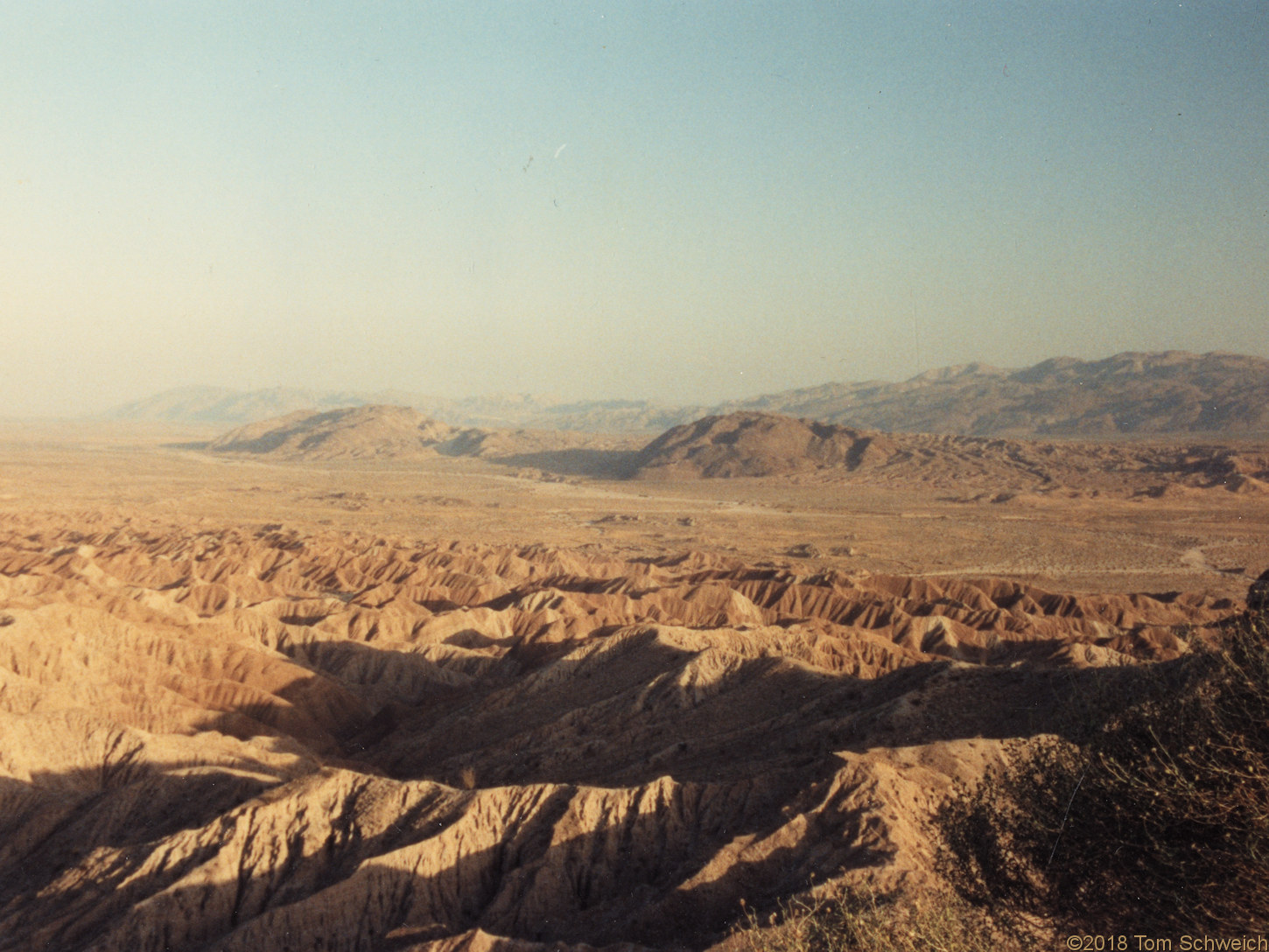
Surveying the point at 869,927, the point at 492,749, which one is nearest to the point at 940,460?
the point at 492,749

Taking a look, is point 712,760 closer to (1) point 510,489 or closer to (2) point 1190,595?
(2) point 1190,595

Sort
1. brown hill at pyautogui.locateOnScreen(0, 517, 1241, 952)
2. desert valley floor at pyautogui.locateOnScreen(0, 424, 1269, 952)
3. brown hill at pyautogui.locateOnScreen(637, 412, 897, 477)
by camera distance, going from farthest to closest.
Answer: brown hill at pyautogui.locateOnScreen(637, 412, 897, 477) < desert valley floor at pyautogui.locateOnScreen(0, 424, 1269, 952) < brown hill at pyautogui.locateOnScreen(0, 517, 1241, 952)

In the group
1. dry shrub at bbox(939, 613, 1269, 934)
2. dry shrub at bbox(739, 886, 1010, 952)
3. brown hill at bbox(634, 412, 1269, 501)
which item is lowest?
brown hill at bbox(634, 412, 1269, 501)

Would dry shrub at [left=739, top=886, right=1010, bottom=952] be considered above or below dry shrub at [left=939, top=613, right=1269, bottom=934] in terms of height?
below

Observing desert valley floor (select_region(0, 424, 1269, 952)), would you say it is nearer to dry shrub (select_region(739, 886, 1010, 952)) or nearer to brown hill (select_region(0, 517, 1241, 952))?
brown hill (select_region(0, 517, 1241, 952))

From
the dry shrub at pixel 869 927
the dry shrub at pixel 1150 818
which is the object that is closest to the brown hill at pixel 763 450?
the dry shrub at pixel 1150 818

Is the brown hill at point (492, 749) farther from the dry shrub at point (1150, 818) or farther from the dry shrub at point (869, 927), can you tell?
the dry shrub at point (1150, 818)

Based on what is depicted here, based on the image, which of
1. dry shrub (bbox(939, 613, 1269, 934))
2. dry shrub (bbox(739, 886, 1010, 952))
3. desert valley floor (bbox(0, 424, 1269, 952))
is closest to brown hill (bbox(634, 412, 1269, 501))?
desert valley floor (bbox(0, 424, 1269, 952))

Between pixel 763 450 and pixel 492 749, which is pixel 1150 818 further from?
pixel 763 450
